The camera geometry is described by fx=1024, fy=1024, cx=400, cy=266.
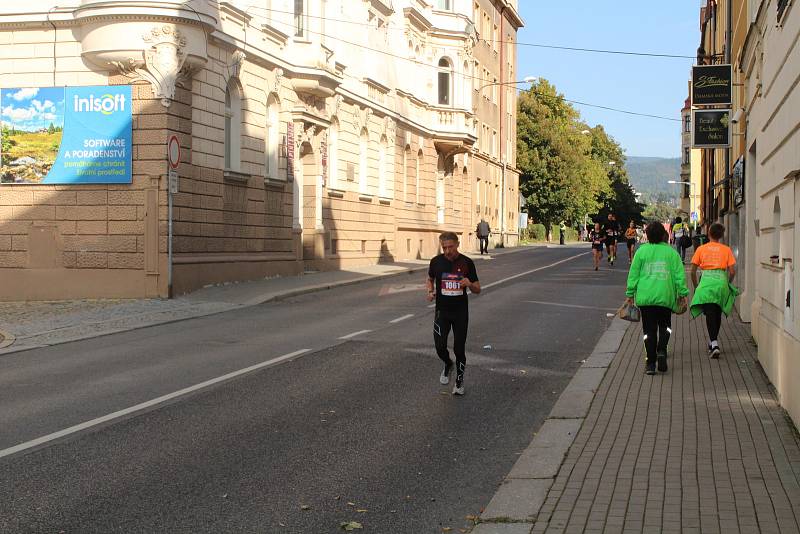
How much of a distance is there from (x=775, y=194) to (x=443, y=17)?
37.9m

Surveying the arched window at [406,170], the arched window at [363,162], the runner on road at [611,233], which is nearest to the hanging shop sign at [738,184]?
the runner on road at [611,233]

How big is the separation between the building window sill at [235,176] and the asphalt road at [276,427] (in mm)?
8719

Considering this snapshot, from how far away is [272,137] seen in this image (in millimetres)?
28203

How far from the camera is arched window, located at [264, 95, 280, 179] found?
91.7ft

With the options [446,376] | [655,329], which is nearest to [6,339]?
[446,376]

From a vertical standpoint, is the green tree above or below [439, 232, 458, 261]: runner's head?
above

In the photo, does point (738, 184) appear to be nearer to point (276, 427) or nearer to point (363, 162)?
point (276, 427)

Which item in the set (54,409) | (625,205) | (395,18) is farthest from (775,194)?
(625,205)

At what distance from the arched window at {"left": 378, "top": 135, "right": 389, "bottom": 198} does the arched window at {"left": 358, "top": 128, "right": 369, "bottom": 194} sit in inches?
58.2

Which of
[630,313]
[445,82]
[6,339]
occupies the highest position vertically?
[445,82]

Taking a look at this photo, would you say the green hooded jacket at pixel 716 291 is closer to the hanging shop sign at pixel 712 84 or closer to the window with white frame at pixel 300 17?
the hanging shop sign at pixel 712 84

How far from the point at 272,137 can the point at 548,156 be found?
55262 mm

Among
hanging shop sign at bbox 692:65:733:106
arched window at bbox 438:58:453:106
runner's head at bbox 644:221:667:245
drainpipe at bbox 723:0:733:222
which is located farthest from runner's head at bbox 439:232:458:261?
arched window at bbox 438:58:453:106

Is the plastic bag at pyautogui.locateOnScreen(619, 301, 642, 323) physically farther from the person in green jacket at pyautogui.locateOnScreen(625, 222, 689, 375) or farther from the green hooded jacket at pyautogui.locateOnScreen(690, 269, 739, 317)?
the green hooded jacket at pyautogui.locateOnScreen(690, 269, 739, 317)
